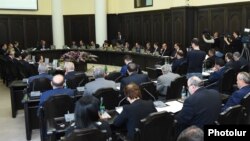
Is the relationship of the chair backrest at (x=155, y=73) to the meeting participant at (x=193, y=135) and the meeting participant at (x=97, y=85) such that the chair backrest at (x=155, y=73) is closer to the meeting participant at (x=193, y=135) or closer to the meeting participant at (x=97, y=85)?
the meeting participant at (x=97, y=85)

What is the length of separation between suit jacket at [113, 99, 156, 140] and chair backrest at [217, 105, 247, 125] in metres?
Answer: 0.89

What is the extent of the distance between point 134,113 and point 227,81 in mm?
4010

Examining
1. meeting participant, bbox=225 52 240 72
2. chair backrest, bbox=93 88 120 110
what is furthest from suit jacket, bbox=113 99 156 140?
meeting participant, bbox=225 52 240 72

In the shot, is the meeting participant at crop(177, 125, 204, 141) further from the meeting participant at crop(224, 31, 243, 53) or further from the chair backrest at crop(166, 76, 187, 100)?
the meeting participant at crop(224, 31, 243, 53)

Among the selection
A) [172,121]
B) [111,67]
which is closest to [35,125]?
[172,121]

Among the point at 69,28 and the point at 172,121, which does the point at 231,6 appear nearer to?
the point at 172,121

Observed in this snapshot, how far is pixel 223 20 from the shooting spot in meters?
13.1

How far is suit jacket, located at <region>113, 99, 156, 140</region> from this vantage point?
399cm

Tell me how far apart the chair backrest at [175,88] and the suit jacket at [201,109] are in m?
2.09

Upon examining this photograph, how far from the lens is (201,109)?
4.16m

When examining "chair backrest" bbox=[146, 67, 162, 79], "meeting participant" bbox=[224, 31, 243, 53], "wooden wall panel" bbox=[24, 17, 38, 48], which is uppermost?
"wooden wall panel" bbox=[24, 17, 38, 48]

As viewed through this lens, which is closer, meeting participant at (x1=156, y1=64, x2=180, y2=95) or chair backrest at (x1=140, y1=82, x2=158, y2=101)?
chair backrest at (x1=140, y1=82, x2=158, y2=101)

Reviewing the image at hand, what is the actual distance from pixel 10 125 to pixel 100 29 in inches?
495

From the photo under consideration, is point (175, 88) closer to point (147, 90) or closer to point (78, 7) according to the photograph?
point (147, 90)
